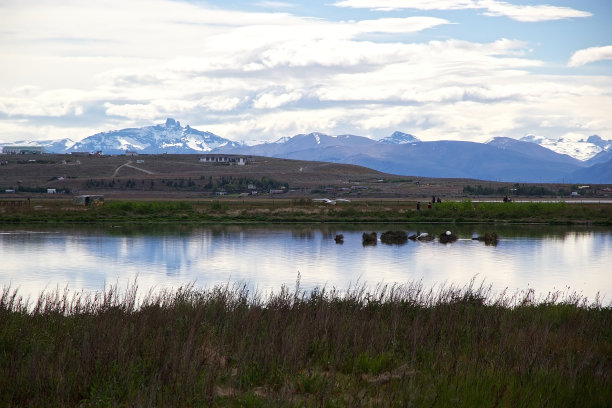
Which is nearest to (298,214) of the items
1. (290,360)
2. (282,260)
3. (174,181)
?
(282,260)

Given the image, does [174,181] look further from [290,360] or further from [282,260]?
[290,360]

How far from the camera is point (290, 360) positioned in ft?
38.6

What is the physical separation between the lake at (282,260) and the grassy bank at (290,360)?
30.2ft

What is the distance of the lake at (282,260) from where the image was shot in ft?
104

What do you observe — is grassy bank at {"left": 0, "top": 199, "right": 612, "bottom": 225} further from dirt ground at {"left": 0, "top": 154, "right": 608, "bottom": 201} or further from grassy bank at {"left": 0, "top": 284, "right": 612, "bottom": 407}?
grassy bank at {"left": 0, "top": 284, "right": 612, "bottom": 407}

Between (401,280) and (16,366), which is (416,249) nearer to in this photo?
(401,280)

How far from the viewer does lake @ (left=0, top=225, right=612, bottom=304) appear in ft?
104

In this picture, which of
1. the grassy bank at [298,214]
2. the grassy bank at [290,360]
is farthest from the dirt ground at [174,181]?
the grassy bank at [290,360]

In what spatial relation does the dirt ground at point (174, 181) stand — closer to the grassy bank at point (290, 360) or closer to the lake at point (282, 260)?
the lake at point (282, 260)

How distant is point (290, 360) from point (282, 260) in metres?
28.7

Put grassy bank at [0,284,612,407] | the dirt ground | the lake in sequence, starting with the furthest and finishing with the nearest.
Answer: the dirt ground
the lake
grassy bank at [0,284,612,407]

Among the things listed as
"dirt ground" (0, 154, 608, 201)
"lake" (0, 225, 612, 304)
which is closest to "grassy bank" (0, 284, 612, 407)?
"lake" (0, 225, 612, 304)

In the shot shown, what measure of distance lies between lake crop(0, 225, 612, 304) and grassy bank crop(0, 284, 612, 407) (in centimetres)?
920

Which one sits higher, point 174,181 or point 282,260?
point 174,181
